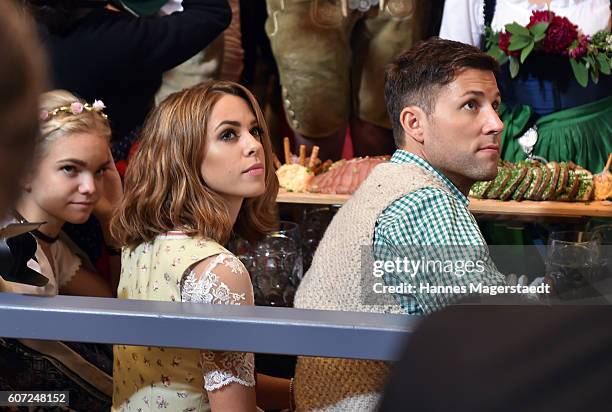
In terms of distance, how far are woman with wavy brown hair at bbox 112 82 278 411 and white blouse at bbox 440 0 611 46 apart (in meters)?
1.46

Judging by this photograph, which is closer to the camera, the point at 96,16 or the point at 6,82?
the point at 6,82

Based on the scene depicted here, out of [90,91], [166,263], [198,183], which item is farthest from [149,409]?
[90,91]

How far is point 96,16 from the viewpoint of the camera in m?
3.31

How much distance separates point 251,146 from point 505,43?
59.6 inches

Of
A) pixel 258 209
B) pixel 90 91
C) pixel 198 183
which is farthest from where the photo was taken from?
pixel 90 91

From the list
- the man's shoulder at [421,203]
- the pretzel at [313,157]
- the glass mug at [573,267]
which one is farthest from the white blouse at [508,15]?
the man's shoulder at [421,203]

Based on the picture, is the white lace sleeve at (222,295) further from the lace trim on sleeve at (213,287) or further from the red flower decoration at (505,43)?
the red flower decoration at (505,43)

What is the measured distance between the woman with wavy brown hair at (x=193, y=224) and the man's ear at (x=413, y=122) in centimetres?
31

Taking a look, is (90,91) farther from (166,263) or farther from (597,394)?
(597,394)

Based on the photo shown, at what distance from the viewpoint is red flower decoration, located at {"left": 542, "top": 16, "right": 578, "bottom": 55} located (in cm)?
331

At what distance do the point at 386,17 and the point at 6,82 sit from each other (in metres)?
3.08

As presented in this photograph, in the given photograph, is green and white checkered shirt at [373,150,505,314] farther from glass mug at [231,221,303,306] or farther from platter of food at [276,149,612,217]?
platter of food at [276,149,612,217]

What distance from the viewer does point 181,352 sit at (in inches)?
73.9

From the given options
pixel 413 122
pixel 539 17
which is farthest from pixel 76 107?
pixel 539 17
